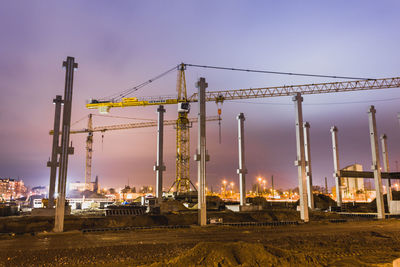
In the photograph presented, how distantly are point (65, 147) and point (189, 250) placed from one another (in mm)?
11423

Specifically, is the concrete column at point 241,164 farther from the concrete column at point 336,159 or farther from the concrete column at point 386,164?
the concrete column at point 386,164

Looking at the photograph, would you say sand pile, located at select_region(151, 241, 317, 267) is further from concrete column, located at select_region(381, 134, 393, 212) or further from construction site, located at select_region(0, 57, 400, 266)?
concrete column, located at select_region(381, 134, 393, 212)

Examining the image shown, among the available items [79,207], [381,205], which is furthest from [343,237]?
[79,207]

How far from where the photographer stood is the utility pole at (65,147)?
1758 centimetres

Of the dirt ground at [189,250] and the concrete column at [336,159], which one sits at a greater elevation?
the concrete column at [336,159]

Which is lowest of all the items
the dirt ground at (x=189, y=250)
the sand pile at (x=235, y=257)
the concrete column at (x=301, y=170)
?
the dirt ground at (x=189, y=250)

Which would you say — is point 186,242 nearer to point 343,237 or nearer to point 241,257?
point 241,257

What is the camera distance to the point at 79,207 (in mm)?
46844

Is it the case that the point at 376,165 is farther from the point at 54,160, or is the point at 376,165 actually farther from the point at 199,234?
the point at 54,160

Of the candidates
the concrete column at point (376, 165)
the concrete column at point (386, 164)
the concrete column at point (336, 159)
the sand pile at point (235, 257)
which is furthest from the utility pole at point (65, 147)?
the concrete column at point (386, 164)

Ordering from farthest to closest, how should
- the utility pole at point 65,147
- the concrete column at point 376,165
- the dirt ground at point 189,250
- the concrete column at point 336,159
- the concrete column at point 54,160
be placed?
the concrete column at point 336,159
the concrete column at point 376,165
the concrete column at point 54,160
the utility pole at point 65,147
the dirt ground at point 189,250

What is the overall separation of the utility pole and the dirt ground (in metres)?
1.10

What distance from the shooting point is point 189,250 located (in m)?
10.2

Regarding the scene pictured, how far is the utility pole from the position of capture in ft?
57.7
